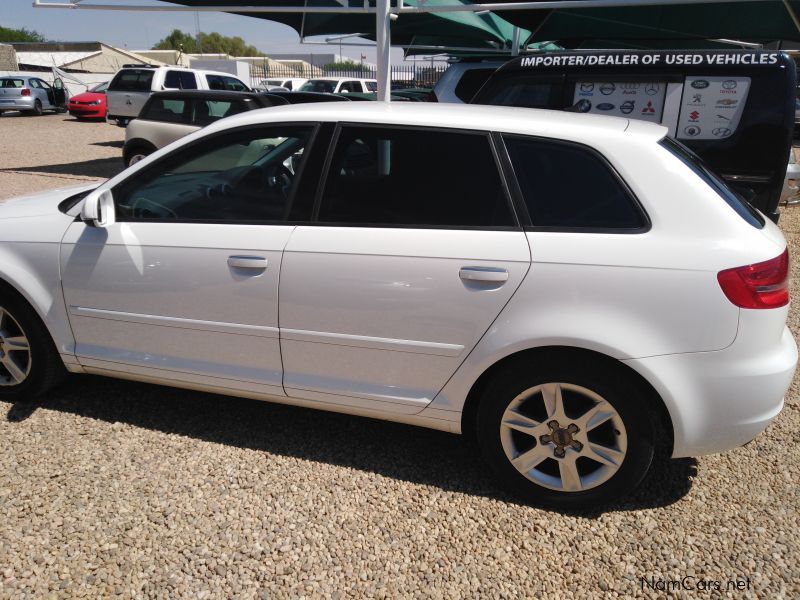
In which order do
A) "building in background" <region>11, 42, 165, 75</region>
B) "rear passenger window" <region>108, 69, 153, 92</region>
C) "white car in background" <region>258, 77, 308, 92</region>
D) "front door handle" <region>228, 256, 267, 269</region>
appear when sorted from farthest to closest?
"building in background" <region>11, 42, 165, 75</region>
"white car in background" <region>258, 77, 308, 92</region>
"rear passenger window" <region>108, 69, 153, 92</region>
"front door handle" <region>228, 256, 267, 269</region>

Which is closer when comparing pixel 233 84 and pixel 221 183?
pixel 221 183

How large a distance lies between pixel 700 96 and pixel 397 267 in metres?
4.04

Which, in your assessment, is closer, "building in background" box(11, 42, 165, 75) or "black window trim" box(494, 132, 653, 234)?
"black window trim" box(494, 132, 653, 234)

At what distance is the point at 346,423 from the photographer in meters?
3.40

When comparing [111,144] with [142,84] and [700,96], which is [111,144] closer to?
[142,84]

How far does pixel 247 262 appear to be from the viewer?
2775 mm

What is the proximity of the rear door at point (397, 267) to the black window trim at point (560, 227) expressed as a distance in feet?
0.15

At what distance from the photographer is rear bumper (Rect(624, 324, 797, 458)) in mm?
2359

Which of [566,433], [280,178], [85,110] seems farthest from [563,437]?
[85,110]

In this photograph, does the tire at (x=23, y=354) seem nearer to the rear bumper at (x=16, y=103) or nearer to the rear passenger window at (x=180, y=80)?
the rear passenger window at (x=180, y=80)

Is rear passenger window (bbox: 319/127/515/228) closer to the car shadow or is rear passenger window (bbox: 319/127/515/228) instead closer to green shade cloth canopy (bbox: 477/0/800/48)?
green shade cloth canopy (bbox: 477/0/800/48)

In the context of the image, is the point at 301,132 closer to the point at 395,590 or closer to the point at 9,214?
the point at 9,214

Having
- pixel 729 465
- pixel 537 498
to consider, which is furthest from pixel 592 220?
pixel 729 465

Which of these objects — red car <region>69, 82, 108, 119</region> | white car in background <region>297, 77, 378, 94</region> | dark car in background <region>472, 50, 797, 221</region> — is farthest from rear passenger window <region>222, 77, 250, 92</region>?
dark car in background <region>472, 50, 797, 221</region>
